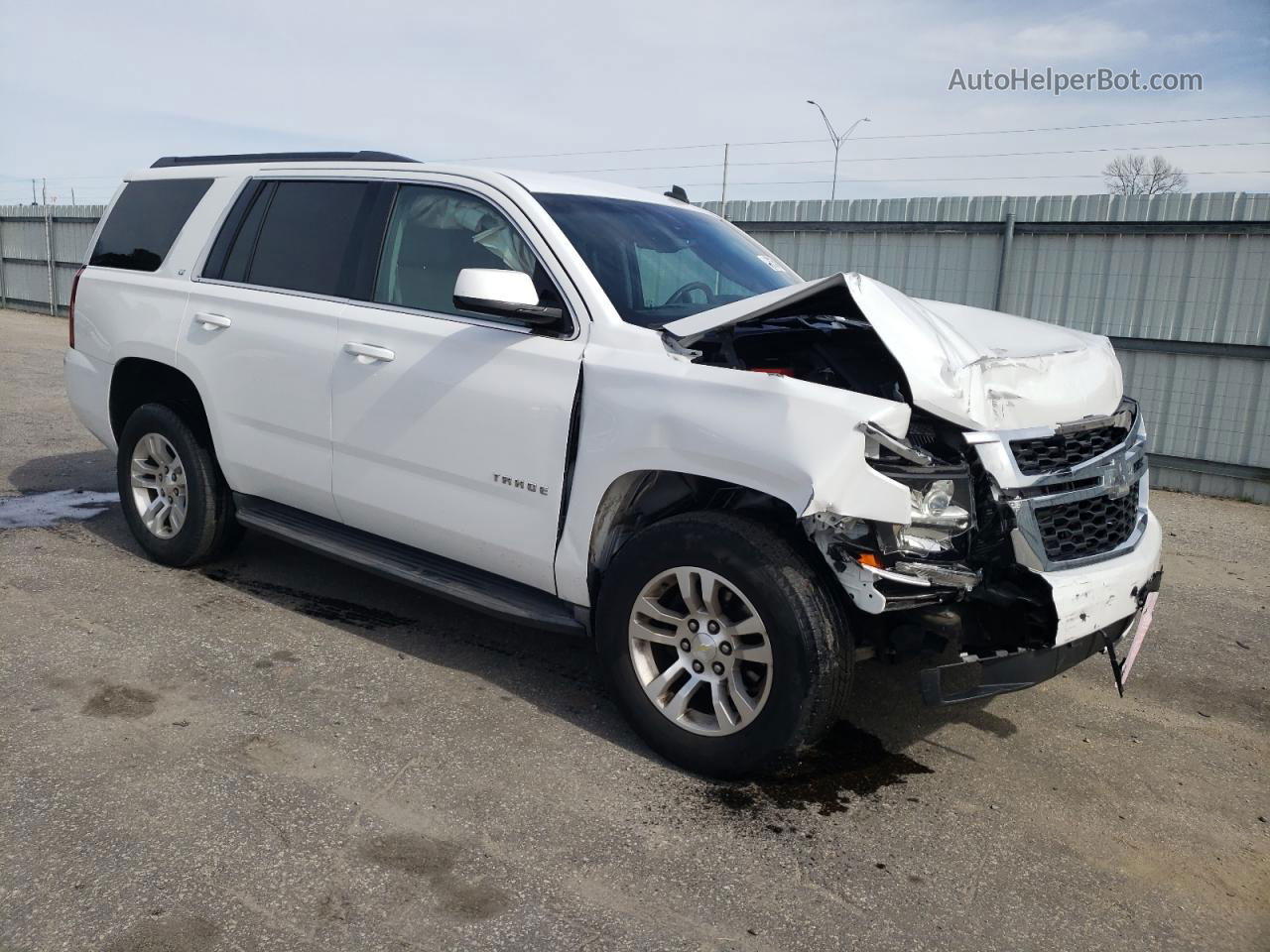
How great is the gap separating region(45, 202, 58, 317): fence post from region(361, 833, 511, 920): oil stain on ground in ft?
→ 72.6

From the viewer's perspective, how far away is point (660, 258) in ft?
14.4

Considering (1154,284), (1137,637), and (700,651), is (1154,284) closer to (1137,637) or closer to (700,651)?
(1137,637)

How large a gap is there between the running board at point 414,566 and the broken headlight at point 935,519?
1.29 m

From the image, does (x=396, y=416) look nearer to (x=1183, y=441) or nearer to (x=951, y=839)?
(x=951, y=839)

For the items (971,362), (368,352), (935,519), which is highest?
(971,362)

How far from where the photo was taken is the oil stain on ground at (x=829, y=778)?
344cm

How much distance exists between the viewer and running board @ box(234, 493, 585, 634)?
3916 millimetres

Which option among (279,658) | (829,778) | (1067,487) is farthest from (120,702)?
(1067,487)

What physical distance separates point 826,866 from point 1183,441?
772 cm

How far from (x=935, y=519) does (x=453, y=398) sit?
1.87 meters

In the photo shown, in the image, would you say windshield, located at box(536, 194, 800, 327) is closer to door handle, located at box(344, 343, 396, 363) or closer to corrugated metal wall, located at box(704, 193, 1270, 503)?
door handle, located at box(344, 343, 396, 363)

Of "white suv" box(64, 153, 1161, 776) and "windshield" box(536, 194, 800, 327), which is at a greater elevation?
"windshield" box(536, 194, 800, 327)

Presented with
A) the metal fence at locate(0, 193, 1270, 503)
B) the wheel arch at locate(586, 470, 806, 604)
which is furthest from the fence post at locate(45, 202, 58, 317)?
the wheel arch at locate(586, 470, 806, 604)

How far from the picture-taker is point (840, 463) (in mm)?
3061
